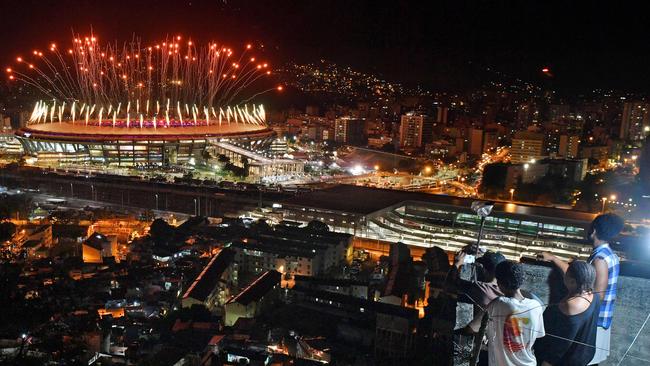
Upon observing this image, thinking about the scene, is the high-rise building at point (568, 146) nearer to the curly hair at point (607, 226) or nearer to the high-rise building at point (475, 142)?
the high-rise building at point (475, 142)

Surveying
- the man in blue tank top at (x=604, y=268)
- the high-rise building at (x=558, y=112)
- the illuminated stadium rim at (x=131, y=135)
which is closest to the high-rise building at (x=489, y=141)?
the high-rise building at (x=558, y=112)

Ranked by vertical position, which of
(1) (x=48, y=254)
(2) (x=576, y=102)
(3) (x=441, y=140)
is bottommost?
(1) (x=48, y=254)

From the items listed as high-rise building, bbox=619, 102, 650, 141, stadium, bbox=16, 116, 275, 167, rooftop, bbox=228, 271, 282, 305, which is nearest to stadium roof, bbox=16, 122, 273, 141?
stadium, bbox=16, 116, 275, 167

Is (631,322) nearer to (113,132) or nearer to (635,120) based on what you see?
(113,132)

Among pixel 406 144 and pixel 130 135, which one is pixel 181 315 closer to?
pixel 130 135

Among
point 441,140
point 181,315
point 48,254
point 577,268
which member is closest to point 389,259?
point 181,315

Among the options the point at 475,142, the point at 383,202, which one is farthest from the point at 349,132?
the point at 383,202
